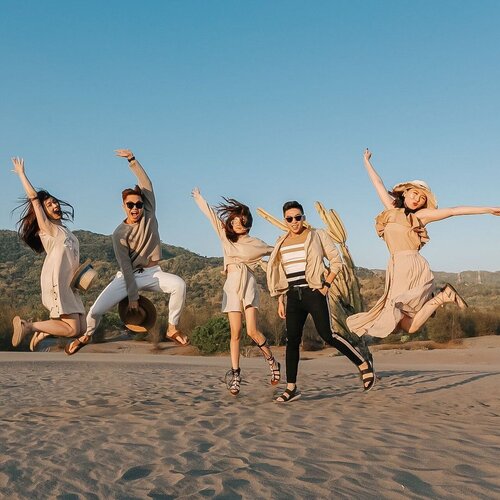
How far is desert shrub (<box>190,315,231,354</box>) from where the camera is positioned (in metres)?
27.3

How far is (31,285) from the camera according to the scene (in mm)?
66750

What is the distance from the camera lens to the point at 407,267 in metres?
8.06

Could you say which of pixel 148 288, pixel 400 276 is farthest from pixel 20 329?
pixel 400 276

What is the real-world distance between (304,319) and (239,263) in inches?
53.6

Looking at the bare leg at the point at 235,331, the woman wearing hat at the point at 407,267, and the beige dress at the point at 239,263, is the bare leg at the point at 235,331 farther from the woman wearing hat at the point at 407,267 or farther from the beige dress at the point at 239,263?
the woman wearing hat at the point at 407,267

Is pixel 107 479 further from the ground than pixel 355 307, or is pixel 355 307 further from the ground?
pixel 355 307

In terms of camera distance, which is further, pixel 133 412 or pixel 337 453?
pixel 133 412

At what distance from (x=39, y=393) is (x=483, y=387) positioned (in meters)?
7.07

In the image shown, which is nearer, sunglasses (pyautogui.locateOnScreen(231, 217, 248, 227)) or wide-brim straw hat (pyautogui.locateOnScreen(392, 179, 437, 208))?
wide-brim straw hat (pyautogui.locateOnScreen(392, 179, 437, 208))

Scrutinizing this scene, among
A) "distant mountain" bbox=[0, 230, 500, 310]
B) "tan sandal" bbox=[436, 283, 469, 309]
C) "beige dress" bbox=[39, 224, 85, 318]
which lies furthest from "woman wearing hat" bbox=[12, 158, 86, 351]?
"distant mountain" bbox=[0, 230, 500, 310]

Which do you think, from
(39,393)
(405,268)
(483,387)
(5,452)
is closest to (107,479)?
(5,452)

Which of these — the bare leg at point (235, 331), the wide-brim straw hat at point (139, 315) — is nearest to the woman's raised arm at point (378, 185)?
the bare leg at point (235, 331)

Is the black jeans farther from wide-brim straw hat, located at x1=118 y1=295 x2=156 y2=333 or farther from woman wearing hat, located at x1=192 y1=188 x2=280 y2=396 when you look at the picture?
wide-brim straw hat, located at x1=118 y1=295 x2=156 y2=333

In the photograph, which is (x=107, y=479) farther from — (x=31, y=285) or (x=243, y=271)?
(x=31, y=285)
